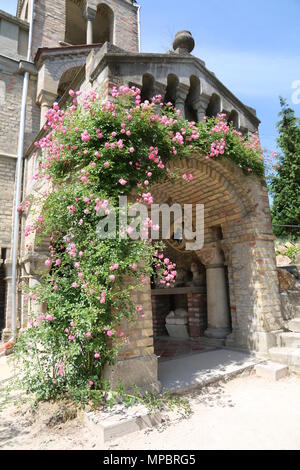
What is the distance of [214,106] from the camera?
5.56 meters

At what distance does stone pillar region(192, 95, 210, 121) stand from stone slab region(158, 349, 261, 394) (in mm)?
4055

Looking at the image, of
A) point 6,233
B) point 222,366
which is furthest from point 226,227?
point 6,233

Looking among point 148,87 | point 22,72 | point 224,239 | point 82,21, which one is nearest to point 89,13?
point 82,21

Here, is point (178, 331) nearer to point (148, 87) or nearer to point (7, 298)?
point (7, 298)

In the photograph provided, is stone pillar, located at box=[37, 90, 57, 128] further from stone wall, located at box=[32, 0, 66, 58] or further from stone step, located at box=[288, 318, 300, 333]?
stone step, located at box=[288, 318, 300, 333]

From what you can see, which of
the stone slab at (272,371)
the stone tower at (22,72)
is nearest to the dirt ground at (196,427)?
the stone slab at (272,371)

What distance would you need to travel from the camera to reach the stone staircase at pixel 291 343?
442 centimetres

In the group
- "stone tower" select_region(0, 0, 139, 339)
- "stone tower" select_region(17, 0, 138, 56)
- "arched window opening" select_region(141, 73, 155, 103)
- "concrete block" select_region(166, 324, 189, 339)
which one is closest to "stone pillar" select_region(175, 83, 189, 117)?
"arched window opening" select_region(141, 73, 155, 103)

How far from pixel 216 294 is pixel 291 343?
5.24 feet

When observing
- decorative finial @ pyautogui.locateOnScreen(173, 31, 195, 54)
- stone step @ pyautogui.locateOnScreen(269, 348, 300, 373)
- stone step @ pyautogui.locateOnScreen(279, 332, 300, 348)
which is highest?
decorative finial @ pyautogui.locateOnScreen(173, 31, 195, 54)

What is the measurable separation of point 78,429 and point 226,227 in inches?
165

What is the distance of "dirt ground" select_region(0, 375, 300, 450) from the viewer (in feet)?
8.29

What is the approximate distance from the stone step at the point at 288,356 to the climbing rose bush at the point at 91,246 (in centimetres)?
255

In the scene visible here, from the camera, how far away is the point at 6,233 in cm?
855
